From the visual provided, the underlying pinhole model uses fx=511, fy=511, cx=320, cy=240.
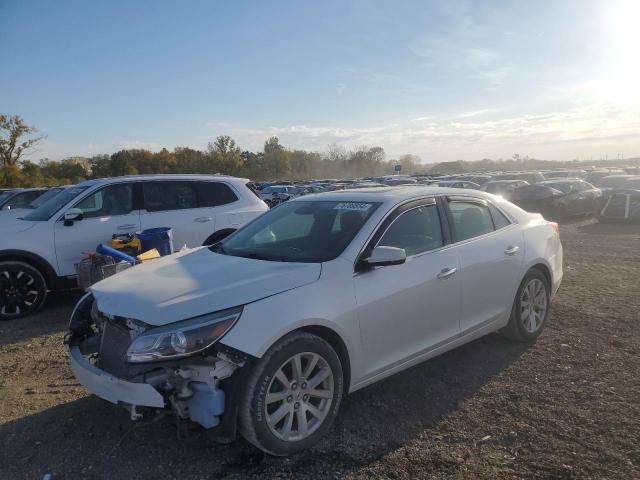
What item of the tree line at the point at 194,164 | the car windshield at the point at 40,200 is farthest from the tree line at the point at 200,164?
the car windshield at the point at 40,200

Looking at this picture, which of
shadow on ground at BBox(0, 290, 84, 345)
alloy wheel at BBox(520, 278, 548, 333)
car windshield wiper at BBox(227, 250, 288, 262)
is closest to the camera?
car windshield wiper at BBox(227, 250, 288, 262)

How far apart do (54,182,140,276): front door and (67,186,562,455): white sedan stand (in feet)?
11.1

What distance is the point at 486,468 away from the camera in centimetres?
311

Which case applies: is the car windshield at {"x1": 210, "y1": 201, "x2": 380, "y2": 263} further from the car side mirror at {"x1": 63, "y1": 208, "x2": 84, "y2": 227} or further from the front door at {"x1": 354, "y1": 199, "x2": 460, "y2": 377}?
the car side mirror at {"x1": 63, "y1": 208, "x2": 84, "y2": 227}

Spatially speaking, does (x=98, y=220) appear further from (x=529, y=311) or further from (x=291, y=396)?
(x=529, y=311)

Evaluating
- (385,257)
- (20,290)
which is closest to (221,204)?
(20,290)

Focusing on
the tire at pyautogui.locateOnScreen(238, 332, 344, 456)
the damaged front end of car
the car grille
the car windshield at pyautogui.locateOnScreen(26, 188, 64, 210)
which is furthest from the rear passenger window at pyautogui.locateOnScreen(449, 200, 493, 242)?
the car windshield at pyautogui.locateOnScreen(26, 188, 64, 210)

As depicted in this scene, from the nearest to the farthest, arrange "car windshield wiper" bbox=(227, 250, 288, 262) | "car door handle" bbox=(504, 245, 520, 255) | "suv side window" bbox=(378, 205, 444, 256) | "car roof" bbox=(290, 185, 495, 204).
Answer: "car windshield wiper" bbox=(227, 250, 288, 262), "suv side window" bbox=(378, 205, 444, 256), "car roof" bbox=(290, 185, 495, 204), "car door handle" bbox=(504, 245, 520, 255)

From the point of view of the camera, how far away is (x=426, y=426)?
11.9 feet

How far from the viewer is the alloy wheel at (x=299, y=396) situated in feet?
10.3

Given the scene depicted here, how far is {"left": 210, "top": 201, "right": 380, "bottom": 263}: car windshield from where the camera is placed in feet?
12.7

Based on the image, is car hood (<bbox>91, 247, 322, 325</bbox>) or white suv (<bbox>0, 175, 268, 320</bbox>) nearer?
car hood (<bbox>91, 247, 322, 325</bbox>)

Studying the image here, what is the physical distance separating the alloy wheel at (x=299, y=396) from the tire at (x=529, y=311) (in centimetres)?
247

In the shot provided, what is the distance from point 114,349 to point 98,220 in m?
4.48
